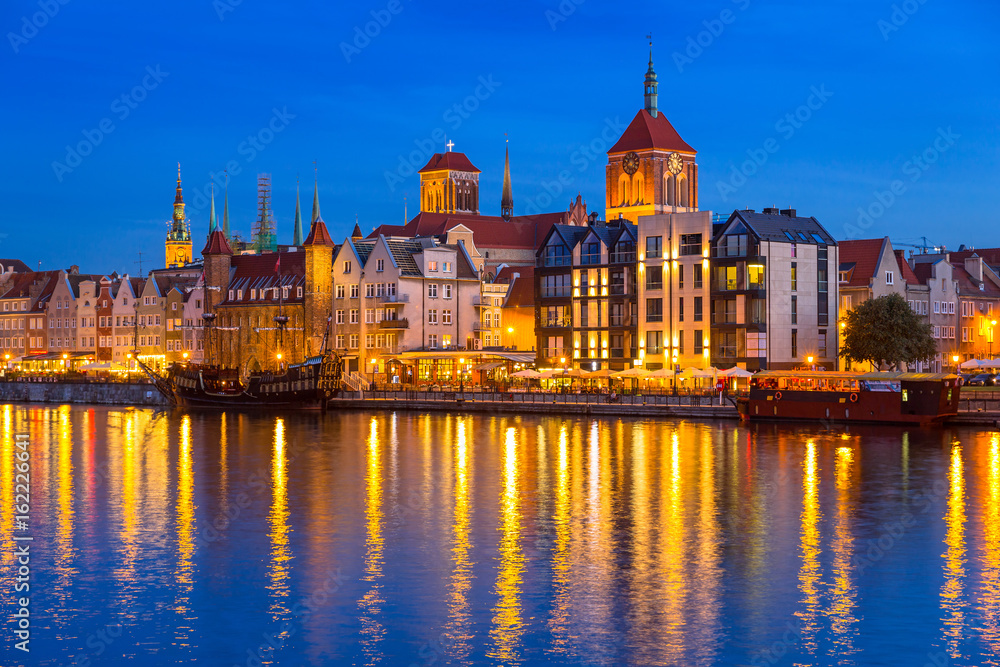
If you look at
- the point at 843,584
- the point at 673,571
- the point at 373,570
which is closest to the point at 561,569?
the point at 673,571

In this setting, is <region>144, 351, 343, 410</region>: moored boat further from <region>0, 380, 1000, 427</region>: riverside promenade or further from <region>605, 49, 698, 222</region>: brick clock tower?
<region>605, 49, 698, 222</region>: brick clock tower

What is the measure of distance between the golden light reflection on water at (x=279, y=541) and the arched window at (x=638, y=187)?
116361 mm

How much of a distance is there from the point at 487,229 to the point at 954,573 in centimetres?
13589

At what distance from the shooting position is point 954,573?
114ft

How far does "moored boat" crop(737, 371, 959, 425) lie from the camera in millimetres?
78000

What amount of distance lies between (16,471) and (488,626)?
37.6 m

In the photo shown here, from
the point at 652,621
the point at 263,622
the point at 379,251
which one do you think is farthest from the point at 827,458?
the point at 379,251

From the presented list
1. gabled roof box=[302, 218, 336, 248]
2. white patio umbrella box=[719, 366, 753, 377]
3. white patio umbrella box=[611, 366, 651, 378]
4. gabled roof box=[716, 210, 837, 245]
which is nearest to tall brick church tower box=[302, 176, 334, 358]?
gabled roof box=[302, 218, 336, 248]

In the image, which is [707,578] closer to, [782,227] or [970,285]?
[782,227]

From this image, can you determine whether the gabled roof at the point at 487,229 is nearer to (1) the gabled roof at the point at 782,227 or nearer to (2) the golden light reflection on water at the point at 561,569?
(1) the gabled roof at the point at 782,227

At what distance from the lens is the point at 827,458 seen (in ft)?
203

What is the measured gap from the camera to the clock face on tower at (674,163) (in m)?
175

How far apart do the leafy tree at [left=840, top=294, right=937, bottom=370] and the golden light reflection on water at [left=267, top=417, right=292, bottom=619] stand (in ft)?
168

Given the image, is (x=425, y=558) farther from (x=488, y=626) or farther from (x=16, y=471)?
(x=16, y=471)
